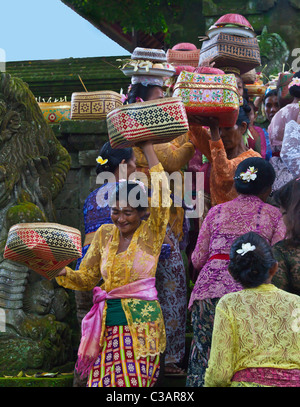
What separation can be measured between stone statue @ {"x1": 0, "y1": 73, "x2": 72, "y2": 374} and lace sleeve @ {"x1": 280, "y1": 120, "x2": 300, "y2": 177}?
1818 mm

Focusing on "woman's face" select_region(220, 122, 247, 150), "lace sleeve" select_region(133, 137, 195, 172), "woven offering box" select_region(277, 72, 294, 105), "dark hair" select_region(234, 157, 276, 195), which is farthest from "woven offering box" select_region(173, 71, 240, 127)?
"woven offering box" select_region(277, 72, 294, 105)

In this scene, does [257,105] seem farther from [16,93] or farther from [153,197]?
[153,197]

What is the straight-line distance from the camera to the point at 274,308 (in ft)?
11.9

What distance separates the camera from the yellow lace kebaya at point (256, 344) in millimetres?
3561

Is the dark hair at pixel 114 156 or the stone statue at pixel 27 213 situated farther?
the stone statue at pixel 27 213

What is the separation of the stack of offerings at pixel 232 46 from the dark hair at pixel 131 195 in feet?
8.37

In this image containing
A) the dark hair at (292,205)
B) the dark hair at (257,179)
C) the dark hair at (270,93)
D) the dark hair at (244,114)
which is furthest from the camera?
the dark hair at (270,93)

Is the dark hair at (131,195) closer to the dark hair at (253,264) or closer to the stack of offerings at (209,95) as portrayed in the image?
the stack of offerings at (209,95)

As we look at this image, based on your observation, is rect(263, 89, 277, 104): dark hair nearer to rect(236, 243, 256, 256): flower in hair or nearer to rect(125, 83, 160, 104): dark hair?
rect(125, 83, 160, 104): dark hair

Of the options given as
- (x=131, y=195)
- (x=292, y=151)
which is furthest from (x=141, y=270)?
(x=292, y=151)

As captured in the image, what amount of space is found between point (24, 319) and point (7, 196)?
37.8 inches

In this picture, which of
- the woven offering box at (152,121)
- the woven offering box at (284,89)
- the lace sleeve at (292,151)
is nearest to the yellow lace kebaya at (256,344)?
the woven offering box at (152,121)

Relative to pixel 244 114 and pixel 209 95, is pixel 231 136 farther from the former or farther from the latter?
pixel 209 95

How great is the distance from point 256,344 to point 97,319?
1.22 m
